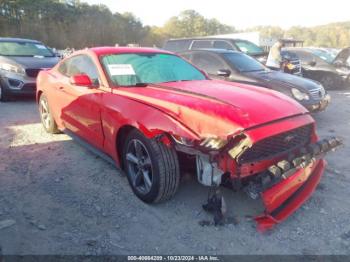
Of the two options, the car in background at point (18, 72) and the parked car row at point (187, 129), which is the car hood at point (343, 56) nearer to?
the parked car row at point (187, 129)

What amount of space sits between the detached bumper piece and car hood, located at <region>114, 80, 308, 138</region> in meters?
0.42

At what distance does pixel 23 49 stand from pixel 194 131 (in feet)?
27.1

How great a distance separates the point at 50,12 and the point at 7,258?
4681cm

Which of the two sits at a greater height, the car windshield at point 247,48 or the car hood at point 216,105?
the car windshield at point 247,48

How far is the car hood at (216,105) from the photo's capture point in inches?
111

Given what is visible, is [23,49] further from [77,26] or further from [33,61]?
[77,26]

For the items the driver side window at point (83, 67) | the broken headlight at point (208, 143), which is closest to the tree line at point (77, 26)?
the driver side window at point (83, 67)

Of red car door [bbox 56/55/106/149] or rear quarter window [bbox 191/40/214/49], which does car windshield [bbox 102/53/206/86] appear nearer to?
red car door [bbox 56/55/106/149]

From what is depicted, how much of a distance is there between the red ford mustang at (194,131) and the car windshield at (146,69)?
1cm

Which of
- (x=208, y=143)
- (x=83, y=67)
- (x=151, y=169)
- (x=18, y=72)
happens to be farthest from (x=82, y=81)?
(x=18, y=72)

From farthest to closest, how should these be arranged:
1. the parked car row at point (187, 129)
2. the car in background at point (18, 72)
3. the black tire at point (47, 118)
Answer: the car in background at point (18, 72)
the black tire at point (47, 118)
the parked car row at point (187, 129)

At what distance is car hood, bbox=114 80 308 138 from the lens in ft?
9.22

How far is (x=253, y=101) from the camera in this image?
3.26 metres

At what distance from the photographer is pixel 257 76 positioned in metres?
6.71
